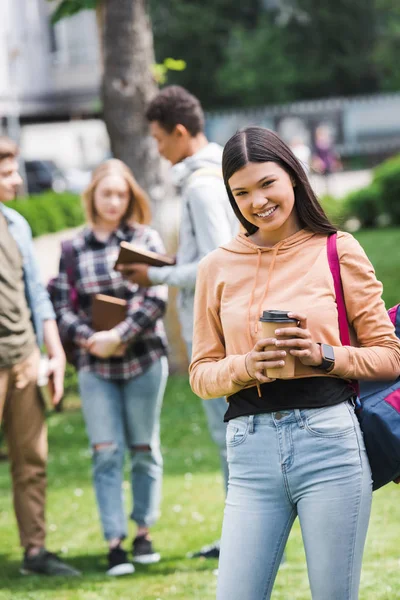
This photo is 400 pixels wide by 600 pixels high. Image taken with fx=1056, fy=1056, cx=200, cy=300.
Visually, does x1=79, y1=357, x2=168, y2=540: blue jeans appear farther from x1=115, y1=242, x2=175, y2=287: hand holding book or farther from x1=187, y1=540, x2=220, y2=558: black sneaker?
x1=115, y1=242, x2=175, y2=287: hand holding book

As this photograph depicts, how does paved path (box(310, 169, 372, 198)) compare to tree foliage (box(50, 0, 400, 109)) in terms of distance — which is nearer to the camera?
paved path (box(310, 169, 372, 198))

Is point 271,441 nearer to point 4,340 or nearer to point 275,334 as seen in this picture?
point 275,334

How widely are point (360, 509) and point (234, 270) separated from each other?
79 cm

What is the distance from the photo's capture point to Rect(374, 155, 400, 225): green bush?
22281 mm

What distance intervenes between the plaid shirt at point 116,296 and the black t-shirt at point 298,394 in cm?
246

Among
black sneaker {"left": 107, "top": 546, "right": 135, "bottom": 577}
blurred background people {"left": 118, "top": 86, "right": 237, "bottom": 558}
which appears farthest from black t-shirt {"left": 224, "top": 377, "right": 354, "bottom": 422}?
black sneaker {"left": 107, "top": 546, "right": 135, "bottom": 577}

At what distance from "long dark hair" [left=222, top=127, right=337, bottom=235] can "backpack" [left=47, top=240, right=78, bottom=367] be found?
2.52m

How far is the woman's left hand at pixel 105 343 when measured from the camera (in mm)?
5402

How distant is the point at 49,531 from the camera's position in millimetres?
6609

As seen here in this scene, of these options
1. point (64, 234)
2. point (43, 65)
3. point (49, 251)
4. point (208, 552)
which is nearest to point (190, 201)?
point (208, 552)

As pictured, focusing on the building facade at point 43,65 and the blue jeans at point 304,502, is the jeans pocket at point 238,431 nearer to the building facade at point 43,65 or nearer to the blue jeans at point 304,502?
the blue jeans at point 304,502

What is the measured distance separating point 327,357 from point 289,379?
0.49 ft

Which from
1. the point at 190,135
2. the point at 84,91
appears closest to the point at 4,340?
the point at 190,135

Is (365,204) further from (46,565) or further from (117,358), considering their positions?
(46,565)
